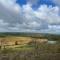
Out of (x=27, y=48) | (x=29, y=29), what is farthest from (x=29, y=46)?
(x=29, y=29)

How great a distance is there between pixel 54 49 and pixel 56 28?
1.62 ft

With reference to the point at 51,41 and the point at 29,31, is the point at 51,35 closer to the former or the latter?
the point at 51,41

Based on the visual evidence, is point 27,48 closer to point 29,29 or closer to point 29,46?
point 29,46

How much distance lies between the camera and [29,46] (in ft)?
12.3

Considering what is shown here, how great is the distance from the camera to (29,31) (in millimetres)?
3781

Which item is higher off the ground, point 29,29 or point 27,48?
point 29,29

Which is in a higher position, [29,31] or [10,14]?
[10,14]

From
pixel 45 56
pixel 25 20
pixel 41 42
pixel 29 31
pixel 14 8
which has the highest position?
pixel 14 8

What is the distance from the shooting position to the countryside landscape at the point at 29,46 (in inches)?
144

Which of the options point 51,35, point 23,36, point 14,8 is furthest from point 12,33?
point 51,35

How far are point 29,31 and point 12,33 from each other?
15.4 inches

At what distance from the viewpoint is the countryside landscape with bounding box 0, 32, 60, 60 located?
12.0ft

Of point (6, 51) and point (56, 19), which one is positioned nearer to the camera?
point (6, 51)

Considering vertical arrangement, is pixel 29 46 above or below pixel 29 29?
below
